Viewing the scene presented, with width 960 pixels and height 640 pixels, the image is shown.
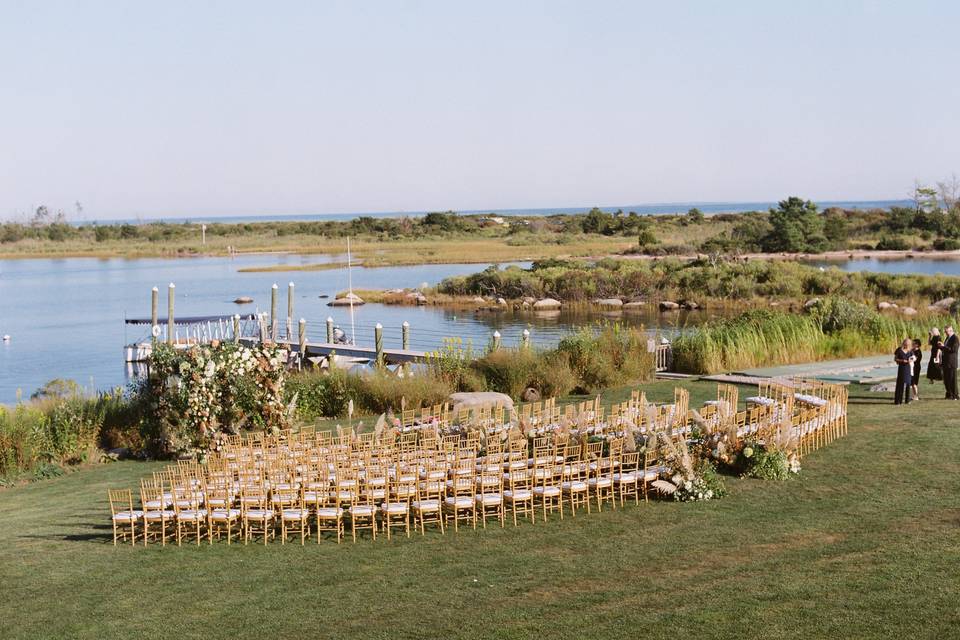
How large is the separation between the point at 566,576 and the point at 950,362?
12958 millimetres

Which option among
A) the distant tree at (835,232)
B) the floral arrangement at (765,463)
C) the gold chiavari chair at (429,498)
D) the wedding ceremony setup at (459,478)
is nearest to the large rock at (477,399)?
the wedding ceremony setup at (459,478)

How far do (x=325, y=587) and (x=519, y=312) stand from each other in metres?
51.8

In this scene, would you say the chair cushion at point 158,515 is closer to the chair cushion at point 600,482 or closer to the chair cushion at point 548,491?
the chair cushion at point 548,491

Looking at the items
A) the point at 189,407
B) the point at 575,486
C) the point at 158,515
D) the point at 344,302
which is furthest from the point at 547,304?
the point at 158,515

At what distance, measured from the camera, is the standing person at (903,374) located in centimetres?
2014

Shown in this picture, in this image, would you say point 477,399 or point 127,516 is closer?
point 127,516

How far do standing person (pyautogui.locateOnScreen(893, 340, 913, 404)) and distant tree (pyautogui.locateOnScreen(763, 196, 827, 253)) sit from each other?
70.3m

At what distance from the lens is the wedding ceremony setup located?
12664 mm

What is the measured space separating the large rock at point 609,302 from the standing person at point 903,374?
42.6 m

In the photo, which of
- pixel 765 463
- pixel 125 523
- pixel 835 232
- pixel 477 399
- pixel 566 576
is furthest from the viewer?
pixel 835 232

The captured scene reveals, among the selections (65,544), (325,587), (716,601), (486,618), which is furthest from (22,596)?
(716,601)

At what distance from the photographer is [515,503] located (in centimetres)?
1348

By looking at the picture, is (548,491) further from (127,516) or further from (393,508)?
(127,516)

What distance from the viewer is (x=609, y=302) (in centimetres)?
6384
